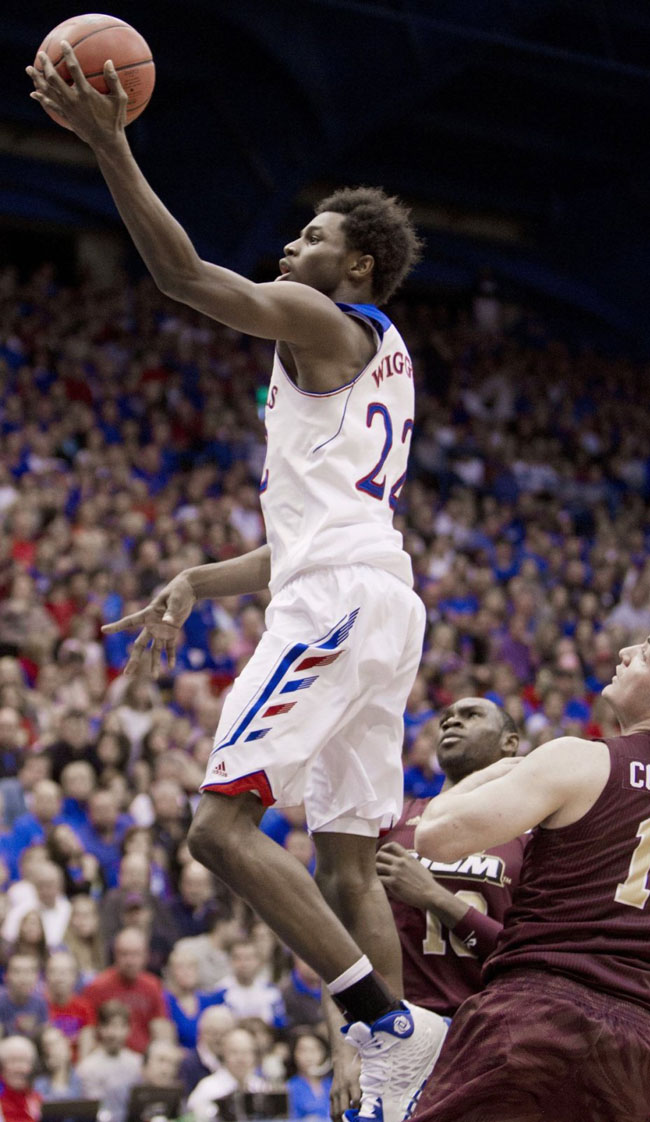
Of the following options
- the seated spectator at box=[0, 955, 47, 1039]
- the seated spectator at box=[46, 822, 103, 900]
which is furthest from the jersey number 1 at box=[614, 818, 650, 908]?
the seated spectator at box=[46, 822, 103, 900]

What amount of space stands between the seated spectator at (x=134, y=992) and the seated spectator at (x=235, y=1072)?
0.33 metres

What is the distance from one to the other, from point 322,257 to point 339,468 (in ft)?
2.37

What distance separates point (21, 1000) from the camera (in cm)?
795

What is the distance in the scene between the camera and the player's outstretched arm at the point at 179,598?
4.74 meters

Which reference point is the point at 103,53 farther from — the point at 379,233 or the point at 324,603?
the point at 324,603

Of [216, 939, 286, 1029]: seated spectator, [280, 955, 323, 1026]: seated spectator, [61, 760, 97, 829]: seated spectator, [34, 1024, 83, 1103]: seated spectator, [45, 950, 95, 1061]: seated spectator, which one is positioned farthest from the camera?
[61, 760, 97, 829]: seated spectator

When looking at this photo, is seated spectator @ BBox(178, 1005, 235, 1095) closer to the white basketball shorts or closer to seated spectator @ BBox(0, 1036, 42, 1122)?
seated spectator @ BBox(0, 1036, 42, 1122)

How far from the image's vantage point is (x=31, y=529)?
1232 cm

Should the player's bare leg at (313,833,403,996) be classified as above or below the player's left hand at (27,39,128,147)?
below

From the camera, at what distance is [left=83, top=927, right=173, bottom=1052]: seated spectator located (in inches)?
326

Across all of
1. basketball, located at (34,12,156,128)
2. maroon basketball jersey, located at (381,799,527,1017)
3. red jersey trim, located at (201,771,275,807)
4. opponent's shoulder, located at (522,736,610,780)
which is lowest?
maroon basketball jersey, located at (381,799,527,1017)

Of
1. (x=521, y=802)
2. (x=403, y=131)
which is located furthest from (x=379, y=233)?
(x=403, y=131)

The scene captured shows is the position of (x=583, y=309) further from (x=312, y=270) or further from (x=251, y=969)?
(x=312, y=270)

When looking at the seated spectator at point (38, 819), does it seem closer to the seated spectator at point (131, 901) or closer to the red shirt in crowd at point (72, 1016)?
the seated spectator at point (131, 901)
